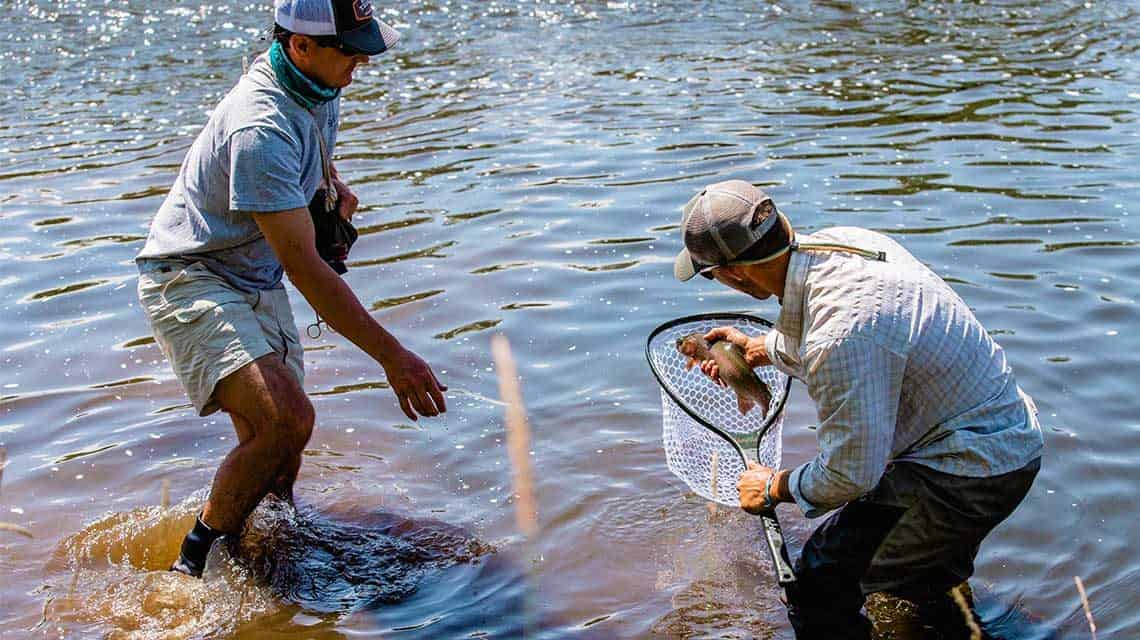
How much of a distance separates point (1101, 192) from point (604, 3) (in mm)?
9179

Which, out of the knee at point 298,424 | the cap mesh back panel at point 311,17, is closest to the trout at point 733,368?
the knee at point 298,424

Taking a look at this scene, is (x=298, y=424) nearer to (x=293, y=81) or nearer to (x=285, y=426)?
(x=285, y=426)

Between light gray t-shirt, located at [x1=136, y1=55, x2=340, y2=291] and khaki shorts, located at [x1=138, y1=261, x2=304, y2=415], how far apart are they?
6 centimetres

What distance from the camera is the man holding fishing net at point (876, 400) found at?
3635mm

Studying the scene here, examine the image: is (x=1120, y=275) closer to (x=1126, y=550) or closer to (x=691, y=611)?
(x=1126, y=550)

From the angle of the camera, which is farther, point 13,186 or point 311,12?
point 13,186

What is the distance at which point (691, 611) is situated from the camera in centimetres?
496

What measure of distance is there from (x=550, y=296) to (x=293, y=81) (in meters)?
3.50

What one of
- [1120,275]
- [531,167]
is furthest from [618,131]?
[1120,275]

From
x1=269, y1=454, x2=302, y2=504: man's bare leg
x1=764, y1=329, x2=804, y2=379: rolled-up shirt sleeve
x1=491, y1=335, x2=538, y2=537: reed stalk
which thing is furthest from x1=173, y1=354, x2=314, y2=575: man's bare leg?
x1=764, y1=329, x2=804, y2=379: rolled-up shirt sleeve

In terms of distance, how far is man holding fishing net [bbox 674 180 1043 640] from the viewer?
3635 millimetres

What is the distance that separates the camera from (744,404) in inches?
191

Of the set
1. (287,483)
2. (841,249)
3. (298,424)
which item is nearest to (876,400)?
(841,249)

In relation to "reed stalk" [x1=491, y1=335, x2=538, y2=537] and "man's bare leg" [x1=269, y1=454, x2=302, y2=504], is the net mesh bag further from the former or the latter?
"man's bare leg" [x1=269, y1=454, x2=302, y2=504]
